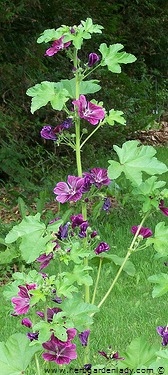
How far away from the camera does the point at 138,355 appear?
2.28m

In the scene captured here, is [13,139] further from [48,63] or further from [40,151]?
[48,63]

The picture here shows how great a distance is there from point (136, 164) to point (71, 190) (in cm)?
25

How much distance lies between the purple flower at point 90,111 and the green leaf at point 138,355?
0.77 meters

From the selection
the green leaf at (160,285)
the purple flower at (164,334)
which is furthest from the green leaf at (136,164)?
the purple flower at (164,334)

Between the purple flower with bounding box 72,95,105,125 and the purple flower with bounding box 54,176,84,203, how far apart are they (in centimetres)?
22

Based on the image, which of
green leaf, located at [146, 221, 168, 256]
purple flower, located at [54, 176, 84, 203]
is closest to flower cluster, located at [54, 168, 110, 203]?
purple flower, located at [54, 176, 84, 203]

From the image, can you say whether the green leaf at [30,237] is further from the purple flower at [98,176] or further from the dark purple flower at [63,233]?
the purple flower at [98,176]

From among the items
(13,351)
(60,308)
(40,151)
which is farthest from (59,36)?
(40,151)

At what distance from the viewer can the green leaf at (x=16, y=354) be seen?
2.20 meters

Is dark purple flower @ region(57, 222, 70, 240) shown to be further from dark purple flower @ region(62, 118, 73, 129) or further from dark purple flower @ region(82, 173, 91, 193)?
dark purple flower @ region(62, 118, 73, 129)

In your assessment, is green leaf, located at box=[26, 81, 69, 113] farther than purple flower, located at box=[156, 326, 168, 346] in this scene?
Yes

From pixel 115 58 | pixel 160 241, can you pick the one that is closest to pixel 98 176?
pixel 160 241

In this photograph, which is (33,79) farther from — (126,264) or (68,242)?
(68,242)

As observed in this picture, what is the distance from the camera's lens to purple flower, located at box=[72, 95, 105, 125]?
2439mm
